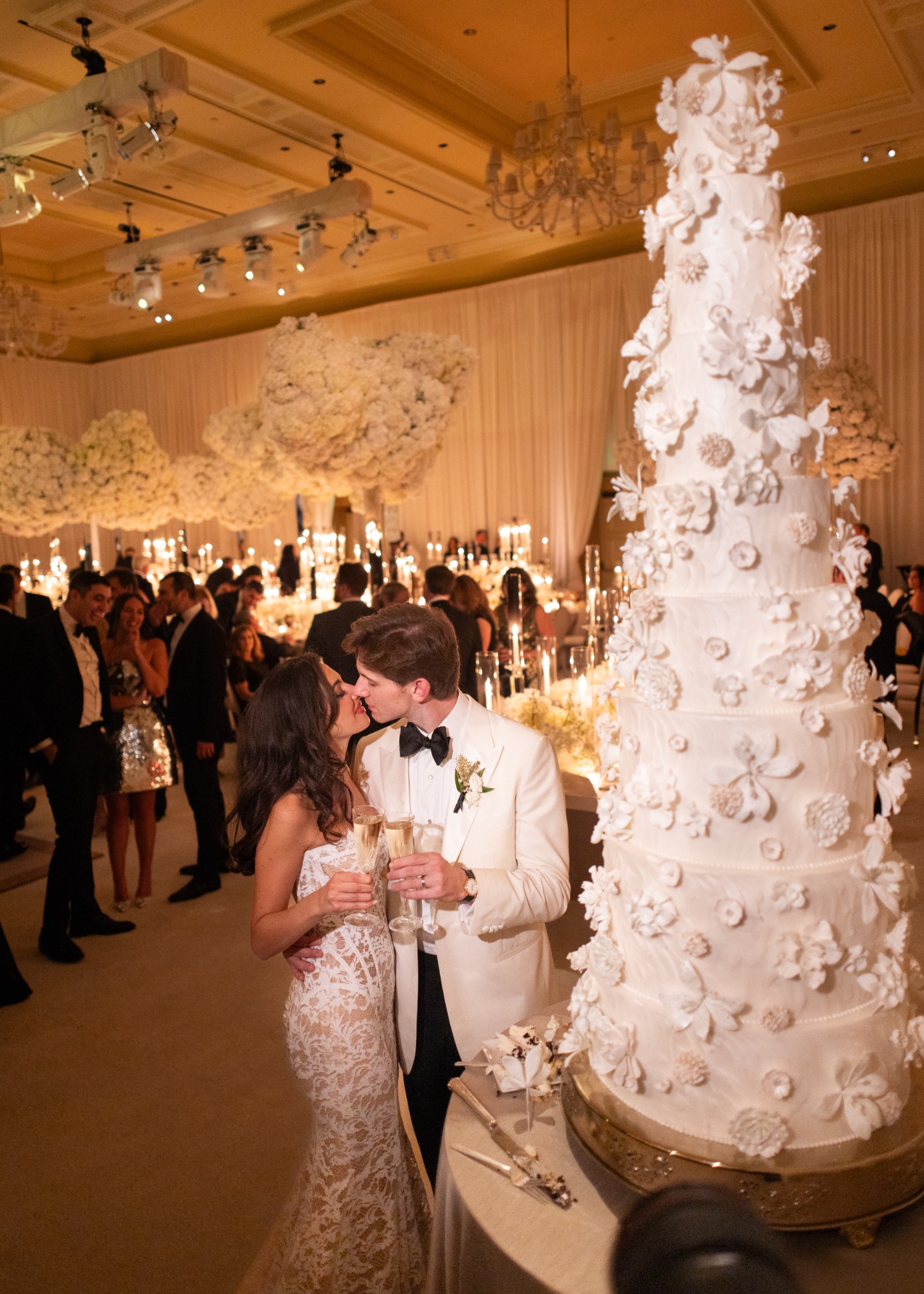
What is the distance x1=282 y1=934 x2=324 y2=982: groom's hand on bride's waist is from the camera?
→ 228cm

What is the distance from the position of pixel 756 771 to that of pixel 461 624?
4.77 metres

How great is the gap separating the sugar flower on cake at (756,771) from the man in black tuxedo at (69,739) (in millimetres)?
3957

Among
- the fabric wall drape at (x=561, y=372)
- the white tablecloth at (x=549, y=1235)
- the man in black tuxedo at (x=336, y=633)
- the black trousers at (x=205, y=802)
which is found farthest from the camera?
the fabric wall drape at (x=561, y=372)

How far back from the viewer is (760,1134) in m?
1.44

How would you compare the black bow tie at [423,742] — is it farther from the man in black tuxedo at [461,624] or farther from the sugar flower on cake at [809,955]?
the man in black tuxedo at [461,624]

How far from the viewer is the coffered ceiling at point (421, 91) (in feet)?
25.3

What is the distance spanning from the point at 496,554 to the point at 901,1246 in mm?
13615

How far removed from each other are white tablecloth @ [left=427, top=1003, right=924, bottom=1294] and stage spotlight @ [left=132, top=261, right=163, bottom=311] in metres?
9.61

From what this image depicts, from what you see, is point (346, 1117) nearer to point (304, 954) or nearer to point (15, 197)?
point (304, 954)

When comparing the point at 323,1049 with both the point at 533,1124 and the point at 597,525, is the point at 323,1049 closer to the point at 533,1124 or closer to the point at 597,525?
the point at 533,1124

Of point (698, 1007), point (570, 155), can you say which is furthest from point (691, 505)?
point (570, 155)

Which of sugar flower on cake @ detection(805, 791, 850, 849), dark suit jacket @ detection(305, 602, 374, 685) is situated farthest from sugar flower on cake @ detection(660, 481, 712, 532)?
dark suit jacket @ detection(305, 602, 374, 685)

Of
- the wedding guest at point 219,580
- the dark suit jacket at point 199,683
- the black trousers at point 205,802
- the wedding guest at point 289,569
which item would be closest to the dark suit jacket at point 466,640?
the dark suit jacket at point 199,683

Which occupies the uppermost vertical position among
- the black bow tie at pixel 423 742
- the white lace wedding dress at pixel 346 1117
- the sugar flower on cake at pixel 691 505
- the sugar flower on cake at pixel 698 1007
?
the sugar flower on cake at pixel 691 505
